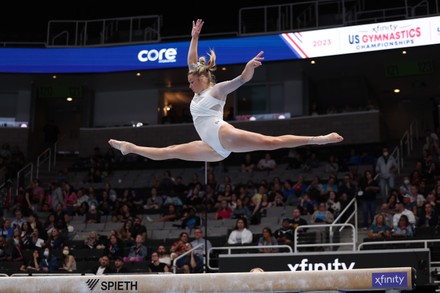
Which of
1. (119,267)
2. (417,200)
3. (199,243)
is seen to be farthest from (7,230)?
Result: (417,200)

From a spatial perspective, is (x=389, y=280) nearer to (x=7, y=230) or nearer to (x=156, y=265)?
(x=156, y=265)

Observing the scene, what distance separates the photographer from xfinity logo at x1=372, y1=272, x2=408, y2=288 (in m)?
6.01

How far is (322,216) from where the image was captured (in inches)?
559

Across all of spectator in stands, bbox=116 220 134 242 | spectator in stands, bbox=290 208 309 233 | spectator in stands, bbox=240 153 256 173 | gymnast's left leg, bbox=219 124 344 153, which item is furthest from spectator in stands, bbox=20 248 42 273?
gymnast's left leg, bbox=219 124 344 153

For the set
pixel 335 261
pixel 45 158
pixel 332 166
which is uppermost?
pixel 45 158

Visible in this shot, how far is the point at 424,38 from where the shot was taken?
17.4m

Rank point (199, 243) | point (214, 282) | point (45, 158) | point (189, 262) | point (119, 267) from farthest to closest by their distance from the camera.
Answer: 1. point (45, 158)
2. point (199, 243)
3. point (189, 262)
4. point (119, 267)
5. point (214, 282)

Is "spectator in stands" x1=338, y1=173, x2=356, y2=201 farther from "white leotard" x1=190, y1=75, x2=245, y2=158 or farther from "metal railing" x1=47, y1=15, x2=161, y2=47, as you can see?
"white leotard" x1=190, y1=75, x2=245, y2=158

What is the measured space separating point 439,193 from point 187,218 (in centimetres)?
583

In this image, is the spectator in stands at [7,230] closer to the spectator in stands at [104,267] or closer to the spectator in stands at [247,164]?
the spectator in stands at [104,267]

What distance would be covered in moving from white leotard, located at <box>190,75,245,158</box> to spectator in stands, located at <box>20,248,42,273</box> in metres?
7.99

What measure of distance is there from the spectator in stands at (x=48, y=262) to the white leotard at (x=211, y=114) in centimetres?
791

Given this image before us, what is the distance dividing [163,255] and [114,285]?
25.3 ft

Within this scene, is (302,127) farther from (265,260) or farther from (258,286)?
(258,286)
